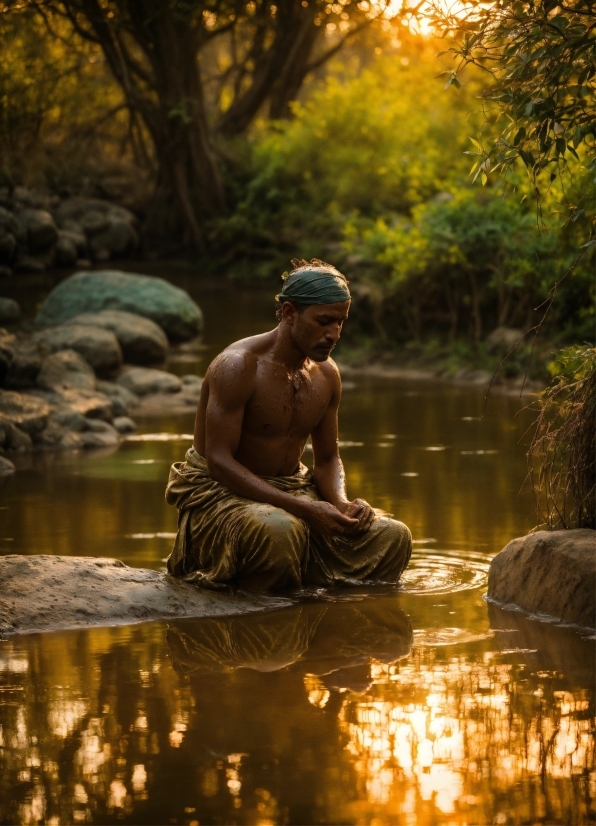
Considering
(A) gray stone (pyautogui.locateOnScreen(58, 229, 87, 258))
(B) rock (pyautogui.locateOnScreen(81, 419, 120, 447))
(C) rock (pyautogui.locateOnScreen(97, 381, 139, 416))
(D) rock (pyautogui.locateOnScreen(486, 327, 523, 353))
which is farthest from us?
(A) gray stone (pyautogui.locateOnScreen(58, 229, 87, 258))

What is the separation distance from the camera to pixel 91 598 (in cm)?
618

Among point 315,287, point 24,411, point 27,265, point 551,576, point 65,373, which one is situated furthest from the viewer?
point 27,265

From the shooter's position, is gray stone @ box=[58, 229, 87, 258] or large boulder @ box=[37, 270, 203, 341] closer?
large boulder @ box=[37, 270, 203, 341]

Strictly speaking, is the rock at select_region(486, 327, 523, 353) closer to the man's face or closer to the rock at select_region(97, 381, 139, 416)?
the rock at select_region(97, 381, 139, 416)

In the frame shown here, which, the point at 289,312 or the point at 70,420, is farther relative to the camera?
the point at 70,420

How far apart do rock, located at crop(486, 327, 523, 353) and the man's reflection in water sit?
34.3 ft

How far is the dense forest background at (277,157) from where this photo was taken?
58.6 feet

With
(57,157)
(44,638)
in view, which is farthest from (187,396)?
(57,157)

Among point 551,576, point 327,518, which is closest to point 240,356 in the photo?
point 327,518

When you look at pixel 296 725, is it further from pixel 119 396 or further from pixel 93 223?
pixel 93 223

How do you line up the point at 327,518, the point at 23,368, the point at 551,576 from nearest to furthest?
the point at 551,576, the point at 327,518, the point at 23,368

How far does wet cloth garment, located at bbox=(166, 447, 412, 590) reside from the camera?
20.7 ft

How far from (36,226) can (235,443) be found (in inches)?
735

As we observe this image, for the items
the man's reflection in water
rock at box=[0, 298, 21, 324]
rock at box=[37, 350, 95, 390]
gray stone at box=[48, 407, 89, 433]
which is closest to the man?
the man's reflection in water
